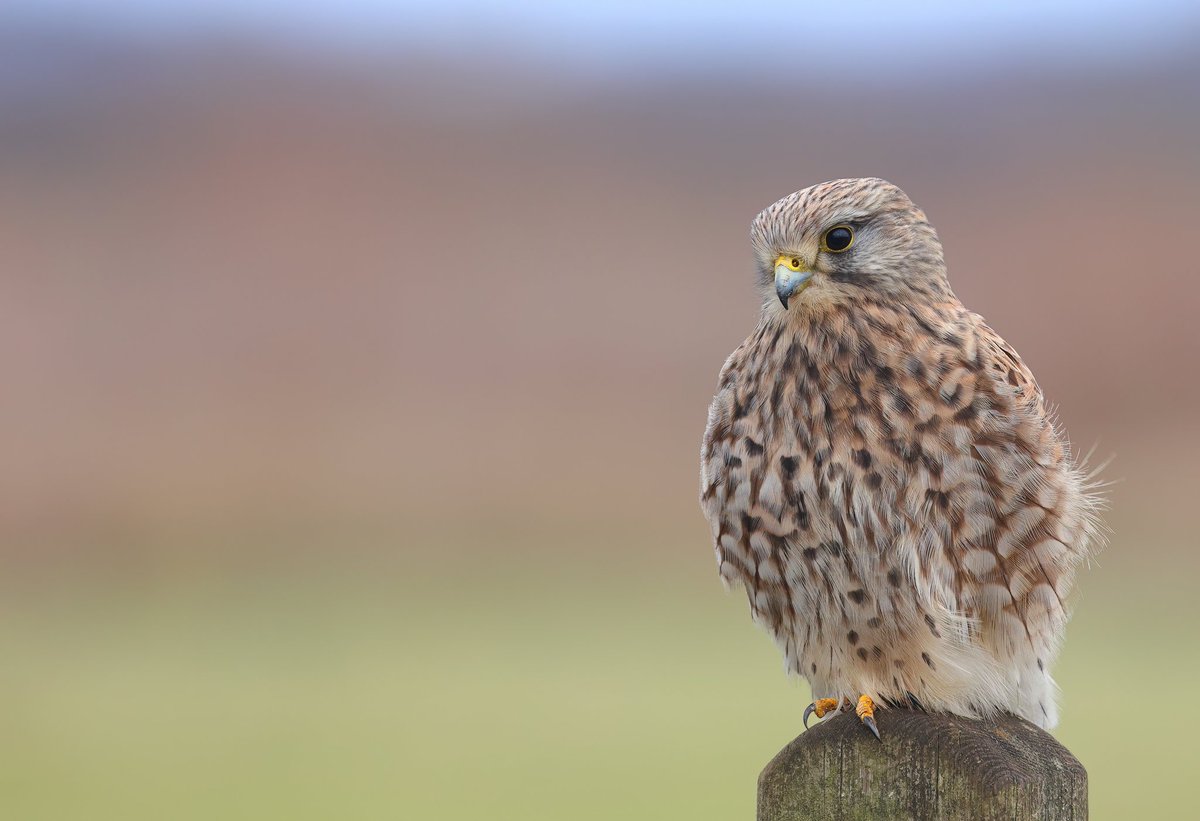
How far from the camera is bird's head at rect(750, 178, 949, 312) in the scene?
7.66 ft

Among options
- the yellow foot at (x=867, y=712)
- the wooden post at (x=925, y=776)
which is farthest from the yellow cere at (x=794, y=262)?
the wooden post at (x=925, y=776)

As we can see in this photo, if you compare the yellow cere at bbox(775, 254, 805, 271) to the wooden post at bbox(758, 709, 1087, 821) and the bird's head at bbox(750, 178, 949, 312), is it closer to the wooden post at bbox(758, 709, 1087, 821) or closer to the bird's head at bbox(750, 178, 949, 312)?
the bird's head at bbox(750, 178, 949, 312)

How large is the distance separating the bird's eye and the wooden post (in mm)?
942

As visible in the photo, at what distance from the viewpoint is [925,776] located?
1639mm

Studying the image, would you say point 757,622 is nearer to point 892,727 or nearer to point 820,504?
point 820,504

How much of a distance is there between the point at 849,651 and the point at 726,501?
340 millimetres

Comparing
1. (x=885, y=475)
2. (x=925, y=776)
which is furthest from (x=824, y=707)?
(x=925, y=776)

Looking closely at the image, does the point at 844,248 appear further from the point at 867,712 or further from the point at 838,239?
the point at 867,712

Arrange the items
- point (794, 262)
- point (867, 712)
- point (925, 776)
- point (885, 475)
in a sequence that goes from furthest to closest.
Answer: point (794, 262) < point (885, 475) < point (867, 712) < point (925, 776)

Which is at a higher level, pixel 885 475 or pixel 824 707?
pixel 885 475

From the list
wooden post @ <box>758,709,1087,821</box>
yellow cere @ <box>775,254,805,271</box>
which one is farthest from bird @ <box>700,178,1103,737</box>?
wooden post @ <box>758,709,1087,821</box>

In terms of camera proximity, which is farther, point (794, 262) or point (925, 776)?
point (794, 262)

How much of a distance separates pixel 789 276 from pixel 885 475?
38cm

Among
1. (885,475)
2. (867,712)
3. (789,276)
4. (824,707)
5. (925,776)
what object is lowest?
(925,776)
